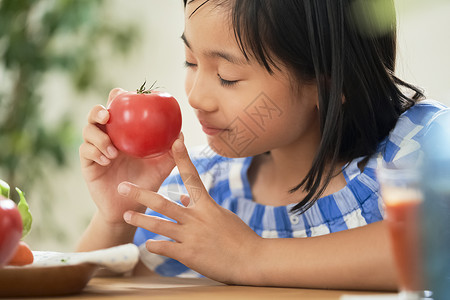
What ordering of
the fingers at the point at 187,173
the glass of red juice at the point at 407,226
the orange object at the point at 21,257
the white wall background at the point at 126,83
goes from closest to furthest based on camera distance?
the glass of red juice at the point at 407,226 → the orange object at the point at 21,257 → the fingers at the point at 187,173 → the white wall background at the point at 126,83

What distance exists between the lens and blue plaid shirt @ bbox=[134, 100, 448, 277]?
3.60 ft

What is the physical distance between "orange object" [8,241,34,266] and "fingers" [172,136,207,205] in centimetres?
29

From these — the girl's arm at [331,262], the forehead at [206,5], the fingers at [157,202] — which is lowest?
the girl's arm at [331,262]

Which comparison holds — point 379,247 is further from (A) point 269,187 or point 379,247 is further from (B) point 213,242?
(A) point 269,187

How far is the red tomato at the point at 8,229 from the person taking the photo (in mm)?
621

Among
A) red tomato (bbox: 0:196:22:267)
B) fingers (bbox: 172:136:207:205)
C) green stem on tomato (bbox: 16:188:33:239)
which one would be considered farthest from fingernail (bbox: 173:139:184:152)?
red tomato (bbox: 0:196:22:267)

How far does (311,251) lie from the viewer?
87cm

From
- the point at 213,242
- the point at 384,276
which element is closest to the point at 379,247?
the point at 384,276

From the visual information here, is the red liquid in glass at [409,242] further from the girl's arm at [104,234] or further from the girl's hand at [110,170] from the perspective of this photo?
the girl's arm at [104,234]

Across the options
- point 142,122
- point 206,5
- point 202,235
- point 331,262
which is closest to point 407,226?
point 331,262

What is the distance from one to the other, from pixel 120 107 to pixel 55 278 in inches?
14.7

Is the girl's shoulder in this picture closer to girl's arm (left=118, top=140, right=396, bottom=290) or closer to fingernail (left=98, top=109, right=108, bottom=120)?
girl's arm (left=118, top=140, right=396, bottom=290)

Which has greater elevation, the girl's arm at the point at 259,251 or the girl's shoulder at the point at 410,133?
the girl's shoulder at the point at 410,133

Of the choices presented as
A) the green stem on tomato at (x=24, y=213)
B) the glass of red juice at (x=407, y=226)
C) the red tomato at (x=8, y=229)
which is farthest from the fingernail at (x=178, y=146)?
the glass of red juice at (x=407, y=226)
